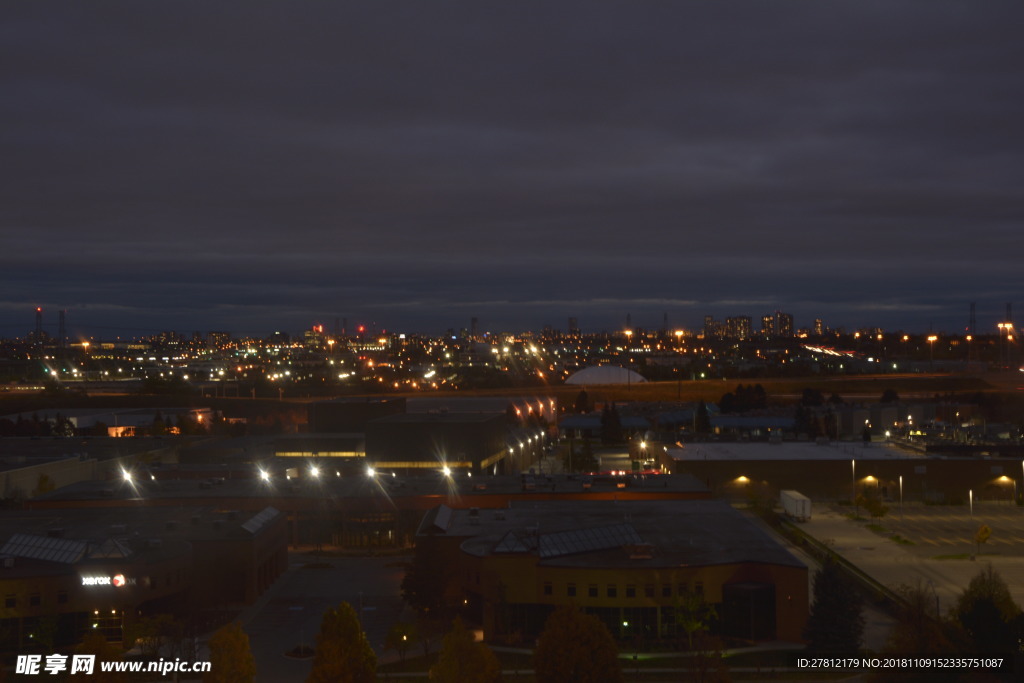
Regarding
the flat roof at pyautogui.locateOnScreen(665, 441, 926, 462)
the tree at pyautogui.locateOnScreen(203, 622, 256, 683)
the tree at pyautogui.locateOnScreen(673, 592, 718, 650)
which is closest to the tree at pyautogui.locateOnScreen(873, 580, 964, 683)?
the tree at pyautogui.locateOnScreen(673, 592, 718, 650)

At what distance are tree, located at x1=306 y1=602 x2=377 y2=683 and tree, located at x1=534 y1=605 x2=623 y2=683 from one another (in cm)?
128

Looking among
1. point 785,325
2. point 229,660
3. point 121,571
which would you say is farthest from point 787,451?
point 785,325

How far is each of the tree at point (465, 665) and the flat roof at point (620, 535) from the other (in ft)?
7.06

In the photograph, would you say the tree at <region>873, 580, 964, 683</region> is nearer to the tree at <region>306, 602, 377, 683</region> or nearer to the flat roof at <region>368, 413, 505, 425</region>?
the tree at <region>306, 602, 377, 683</region>

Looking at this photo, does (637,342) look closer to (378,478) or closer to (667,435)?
(667,435)

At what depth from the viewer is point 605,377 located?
3928 centimetres

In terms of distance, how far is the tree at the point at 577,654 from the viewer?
6652mm

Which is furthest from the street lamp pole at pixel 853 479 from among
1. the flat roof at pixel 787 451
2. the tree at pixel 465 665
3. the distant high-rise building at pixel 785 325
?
the distant high-rise building at pixel 785 325

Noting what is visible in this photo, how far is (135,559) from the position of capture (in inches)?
360

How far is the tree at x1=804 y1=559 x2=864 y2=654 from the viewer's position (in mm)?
7902

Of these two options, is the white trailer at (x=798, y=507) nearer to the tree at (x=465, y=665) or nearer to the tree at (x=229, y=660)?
the tree at (x=465, y=665)

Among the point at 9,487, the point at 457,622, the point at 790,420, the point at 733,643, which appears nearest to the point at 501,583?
the point at 457,622

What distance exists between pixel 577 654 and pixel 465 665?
2.66 ft

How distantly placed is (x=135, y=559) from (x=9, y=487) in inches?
312
